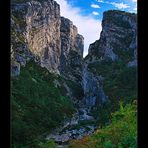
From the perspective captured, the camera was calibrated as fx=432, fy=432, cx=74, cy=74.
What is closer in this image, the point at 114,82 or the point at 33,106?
the point at 33,106

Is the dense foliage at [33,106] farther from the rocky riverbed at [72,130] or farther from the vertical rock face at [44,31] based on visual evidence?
the vertical rock face at [44,31]

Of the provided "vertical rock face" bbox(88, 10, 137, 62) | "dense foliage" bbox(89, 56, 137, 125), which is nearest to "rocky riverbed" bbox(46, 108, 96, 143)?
"dense foliage" bbox(89, 56, 137, 125)

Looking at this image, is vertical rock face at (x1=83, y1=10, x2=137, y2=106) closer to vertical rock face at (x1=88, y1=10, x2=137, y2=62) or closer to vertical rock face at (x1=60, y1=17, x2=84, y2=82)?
vertical rock face at (x1=88, y1=10, x2=137, y2=62)

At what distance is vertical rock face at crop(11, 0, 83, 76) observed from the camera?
100 metres

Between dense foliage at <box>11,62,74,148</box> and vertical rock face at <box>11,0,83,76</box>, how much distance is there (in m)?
4.49

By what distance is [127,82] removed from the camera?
3322 inches

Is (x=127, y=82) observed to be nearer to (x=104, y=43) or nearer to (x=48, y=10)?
Answer: (x=104, y=43)

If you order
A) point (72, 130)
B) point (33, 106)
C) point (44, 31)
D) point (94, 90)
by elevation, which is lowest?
point (72, 130)

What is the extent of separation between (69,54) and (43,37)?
31983 mm

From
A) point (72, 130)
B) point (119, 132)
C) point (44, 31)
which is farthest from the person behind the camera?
point (44, 31)

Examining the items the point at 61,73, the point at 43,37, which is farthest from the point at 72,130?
the point at 61,73

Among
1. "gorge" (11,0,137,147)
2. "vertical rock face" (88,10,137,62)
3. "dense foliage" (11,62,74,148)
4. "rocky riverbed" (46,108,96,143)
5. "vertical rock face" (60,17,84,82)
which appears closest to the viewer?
"dense foliage" (11,62,74,148)

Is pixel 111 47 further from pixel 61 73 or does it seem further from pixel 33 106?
pixel 61 73

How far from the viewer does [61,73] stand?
14288cm
